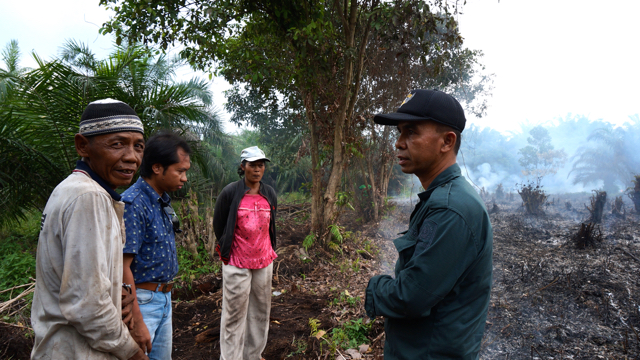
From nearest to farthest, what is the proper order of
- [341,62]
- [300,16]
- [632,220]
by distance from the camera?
[300,16] < [341,62] < [632,220]

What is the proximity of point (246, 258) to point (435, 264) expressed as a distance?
7.27 ft

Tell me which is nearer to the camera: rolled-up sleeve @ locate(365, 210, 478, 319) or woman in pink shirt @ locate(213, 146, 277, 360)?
rolled-up sleeve @ locate(365, 210, 478, 319)

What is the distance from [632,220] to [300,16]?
10130mm

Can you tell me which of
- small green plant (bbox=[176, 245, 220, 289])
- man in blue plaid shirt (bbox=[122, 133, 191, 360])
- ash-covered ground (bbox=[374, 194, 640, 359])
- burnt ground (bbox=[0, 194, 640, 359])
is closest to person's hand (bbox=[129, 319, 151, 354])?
man in blue plaid shirt (bbox=[122, 133, 191, 360])

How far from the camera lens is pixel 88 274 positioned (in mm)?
1249

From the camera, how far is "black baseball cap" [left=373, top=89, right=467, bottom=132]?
1454mm

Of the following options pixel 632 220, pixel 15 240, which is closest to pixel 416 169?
pixel 15 240

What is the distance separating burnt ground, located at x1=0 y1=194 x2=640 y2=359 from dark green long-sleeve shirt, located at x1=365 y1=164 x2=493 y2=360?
209 cm

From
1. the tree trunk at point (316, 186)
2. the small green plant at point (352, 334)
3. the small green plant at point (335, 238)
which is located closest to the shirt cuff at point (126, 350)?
the small green plant at point (352, 334)

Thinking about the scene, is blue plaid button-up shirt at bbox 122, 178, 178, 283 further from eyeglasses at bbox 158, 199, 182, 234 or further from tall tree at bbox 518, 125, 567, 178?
tall tree at bbox 518, 125, 567, 178

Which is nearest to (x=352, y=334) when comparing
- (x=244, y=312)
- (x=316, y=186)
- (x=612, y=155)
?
(x=244, y=312)

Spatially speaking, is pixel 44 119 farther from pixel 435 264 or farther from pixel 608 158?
pixel 608 158

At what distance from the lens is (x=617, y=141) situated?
15.8m

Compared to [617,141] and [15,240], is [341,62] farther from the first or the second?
[617,141]
